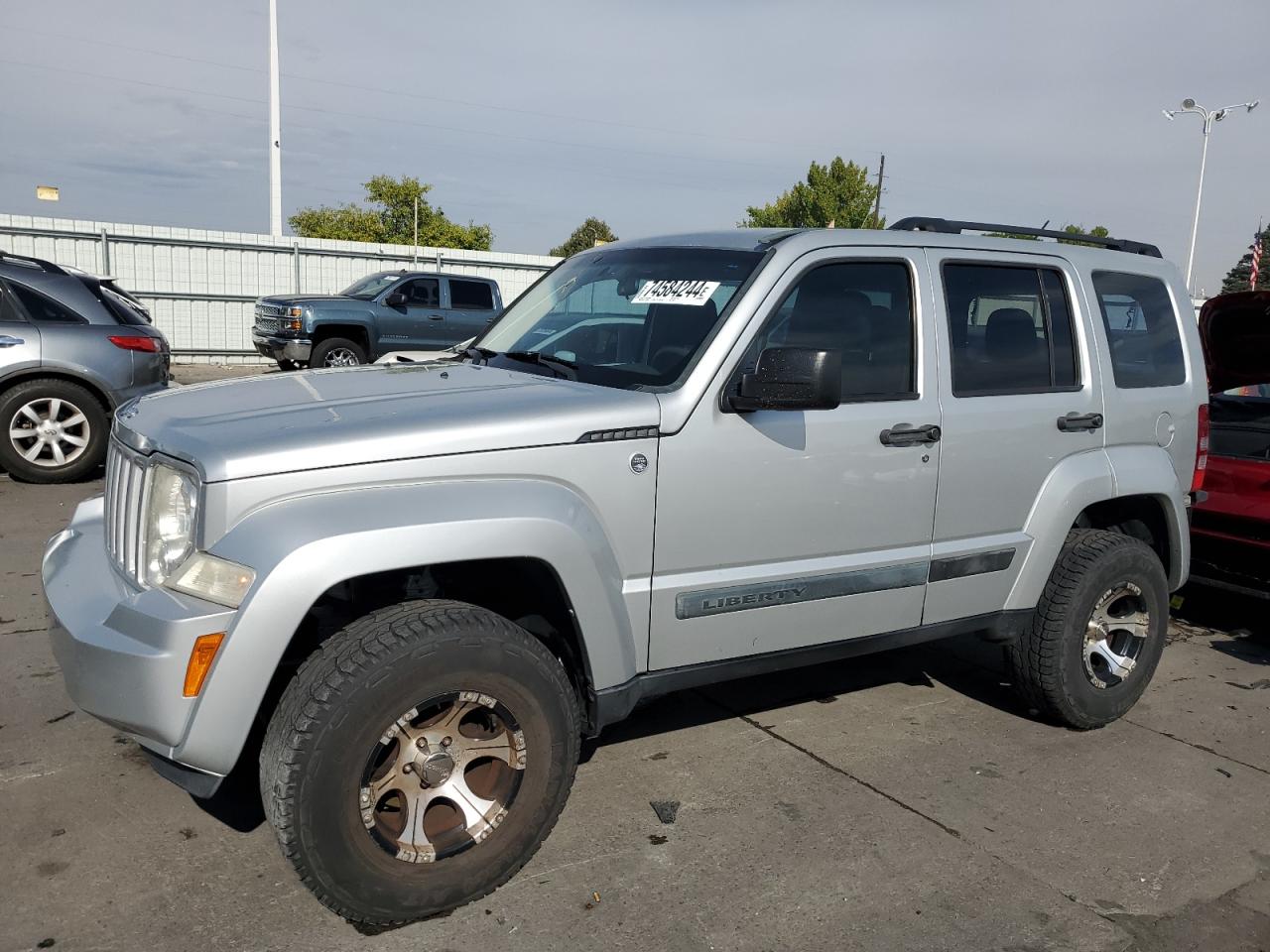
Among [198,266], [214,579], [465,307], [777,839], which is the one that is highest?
[198,266]

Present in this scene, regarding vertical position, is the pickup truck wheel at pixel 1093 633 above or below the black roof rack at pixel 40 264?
below

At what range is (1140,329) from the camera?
4551 mm

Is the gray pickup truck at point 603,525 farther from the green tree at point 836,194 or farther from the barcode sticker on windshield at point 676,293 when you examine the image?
the green tree at point 836,194

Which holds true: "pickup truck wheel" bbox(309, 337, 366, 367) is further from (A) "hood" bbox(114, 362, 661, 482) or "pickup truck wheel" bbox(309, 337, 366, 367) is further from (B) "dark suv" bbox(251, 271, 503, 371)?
(A) "hood" bbox(114, 362, 661, 482)

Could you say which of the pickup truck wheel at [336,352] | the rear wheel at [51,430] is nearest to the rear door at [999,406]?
the rear wheel at [51,430]

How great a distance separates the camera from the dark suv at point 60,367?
8.01 m

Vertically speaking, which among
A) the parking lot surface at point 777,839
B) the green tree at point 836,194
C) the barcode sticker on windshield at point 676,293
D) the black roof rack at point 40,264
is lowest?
the parking lot surface at point 777,839

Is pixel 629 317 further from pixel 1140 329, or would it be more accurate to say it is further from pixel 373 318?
pixel 373 318

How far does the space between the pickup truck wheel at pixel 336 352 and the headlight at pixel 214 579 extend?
1262 centimetres

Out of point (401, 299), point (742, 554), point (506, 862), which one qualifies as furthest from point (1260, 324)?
point (401, 299)

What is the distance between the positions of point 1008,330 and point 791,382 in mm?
1402

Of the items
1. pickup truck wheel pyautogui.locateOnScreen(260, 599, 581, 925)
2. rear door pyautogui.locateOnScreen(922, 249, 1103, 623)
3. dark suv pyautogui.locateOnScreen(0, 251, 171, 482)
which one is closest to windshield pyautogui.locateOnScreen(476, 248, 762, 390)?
rear door pyautogui.locateOnScreen(922, 249, 1103, 623)

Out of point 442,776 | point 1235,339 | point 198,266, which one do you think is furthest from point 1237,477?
point 198,266

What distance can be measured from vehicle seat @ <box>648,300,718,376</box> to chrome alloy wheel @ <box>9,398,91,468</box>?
21.3 feet
